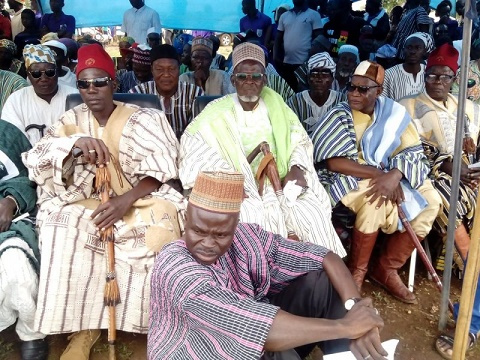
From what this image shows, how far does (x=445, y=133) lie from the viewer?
3988 mm

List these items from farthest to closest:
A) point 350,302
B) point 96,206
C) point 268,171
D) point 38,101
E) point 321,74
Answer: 1. point 321,74
2. point 38,101
3. point 268,171
4. point 96,206
5. point 350,302

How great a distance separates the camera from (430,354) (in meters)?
3.10

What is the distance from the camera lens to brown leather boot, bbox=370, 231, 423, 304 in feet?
12.0

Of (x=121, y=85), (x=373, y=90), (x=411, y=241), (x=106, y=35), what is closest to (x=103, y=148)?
(x=373, y=90)

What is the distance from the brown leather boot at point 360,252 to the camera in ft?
11.9

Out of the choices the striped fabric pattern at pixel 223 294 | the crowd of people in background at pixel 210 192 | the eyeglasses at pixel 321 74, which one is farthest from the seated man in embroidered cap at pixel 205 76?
the striped fabric pattern at pixel 223 294

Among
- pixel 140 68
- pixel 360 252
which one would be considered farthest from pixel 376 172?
pixel 140 68

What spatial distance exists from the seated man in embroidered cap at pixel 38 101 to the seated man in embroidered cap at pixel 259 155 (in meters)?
1.21

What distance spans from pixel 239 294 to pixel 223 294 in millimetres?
215

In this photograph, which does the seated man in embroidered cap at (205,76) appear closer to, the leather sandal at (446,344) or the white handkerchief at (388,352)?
the leather sandal at (446,344)

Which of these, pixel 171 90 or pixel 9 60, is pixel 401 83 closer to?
pixel 171 90

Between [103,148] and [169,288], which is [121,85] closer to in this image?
[103,148]

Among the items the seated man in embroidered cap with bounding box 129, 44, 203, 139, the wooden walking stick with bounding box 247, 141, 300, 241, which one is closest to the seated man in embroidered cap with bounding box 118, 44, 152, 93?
the seated man in embroidered cap with bounding box 129, 44, 203, 139

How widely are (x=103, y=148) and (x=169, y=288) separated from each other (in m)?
1.29
